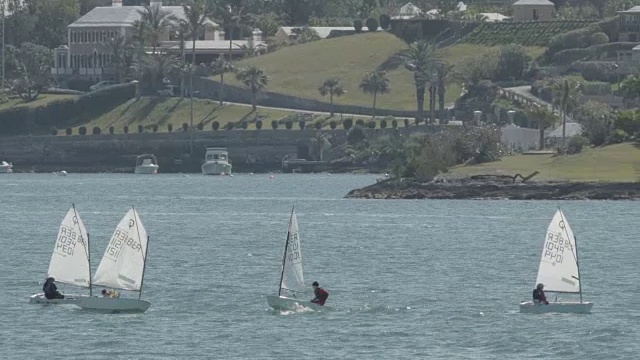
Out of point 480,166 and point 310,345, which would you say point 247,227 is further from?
point 310,345

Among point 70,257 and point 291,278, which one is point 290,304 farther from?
point 70,257

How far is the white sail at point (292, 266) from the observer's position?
271 feet

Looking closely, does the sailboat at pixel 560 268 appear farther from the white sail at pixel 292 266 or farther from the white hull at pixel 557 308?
the white sail at pixel 292 266

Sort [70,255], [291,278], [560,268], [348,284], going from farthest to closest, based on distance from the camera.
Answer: [348,284] < [70,255] < [291,278] < [560,268]

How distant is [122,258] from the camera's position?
8238 cm

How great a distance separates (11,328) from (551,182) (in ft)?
308

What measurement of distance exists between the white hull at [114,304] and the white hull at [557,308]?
1452cm

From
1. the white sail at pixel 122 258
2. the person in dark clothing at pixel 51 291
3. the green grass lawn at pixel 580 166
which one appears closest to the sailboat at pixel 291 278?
the white sail at pixel 122 258

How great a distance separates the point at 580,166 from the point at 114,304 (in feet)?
318

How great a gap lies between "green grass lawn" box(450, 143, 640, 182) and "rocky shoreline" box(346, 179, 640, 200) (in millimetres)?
1911

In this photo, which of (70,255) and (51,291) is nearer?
(51,291)

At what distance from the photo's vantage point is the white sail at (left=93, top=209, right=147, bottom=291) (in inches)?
3236

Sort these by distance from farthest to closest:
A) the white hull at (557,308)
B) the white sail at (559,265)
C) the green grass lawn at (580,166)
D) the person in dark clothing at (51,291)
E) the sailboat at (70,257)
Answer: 1. the green grass lawn at (580,166)
2. the sailboat at (70,257)
3. the person in dark clothing at (51,291)
4. the white sail at (559,265)
5. the white hull at (557,308)

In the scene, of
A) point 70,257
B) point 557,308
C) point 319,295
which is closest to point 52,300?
point 70,257
